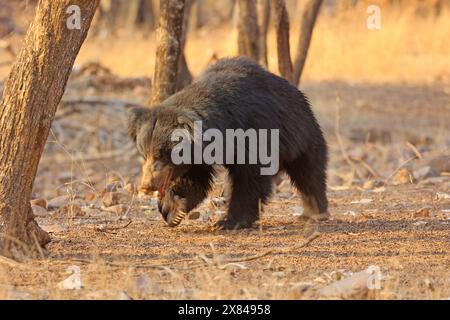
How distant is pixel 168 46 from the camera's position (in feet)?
24.1

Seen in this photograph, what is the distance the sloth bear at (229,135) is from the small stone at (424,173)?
228 cm

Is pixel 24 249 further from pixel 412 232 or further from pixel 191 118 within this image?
pixel 412 232

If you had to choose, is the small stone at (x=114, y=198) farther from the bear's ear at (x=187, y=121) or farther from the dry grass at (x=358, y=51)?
the dry grass at (x=358, y=51)

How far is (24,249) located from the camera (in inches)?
197

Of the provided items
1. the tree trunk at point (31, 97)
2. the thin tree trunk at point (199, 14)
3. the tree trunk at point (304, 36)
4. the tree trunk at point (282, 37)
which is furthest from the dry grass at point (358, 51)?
the tree trunk at point (31, 97)

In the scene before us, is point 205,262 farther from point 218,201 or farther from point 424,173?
point 424,173

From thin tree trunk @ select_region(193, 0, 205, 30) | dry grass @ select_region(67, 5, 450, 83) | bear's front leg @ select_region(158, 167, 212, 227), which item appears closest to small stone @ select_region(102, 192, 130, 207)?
bear's front leg @ select_region(158, 167, 212, 227)

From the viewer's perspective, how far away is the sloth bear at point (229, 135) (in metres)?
5.94

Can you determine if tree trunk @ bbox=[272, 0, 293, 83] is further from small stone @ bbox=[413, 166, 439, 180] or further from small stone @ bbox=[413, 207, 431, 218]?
small stone @ bbox=[413, 207, 431, 218]

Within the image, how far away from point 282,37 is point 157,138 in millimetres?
2717

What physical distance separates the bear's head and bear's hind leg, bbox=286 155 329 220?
110 centimetres

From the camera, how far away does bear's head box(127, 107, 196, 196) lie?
590cm

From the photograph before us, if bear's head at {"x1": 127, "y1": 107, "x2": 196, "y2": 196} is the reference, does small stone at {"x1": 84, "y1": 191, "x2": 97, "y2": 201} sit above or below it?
below

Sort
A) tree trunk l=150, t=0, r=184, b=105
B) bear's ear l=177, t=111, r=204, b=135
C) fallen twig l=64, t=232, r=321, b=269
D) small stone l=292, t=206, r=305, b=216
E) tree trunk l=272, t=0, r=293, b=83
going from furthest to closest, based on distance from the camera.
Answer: tree trunk l=272, t=0, r=293, b=83
tree trunk l=150, t=0, r=184, b=105
small stone l=292, t=206, r=305, b=216
bear's ear l=177, t=111, r=204, b=135
fallen twig l=64, t=232, r=321, b=269
